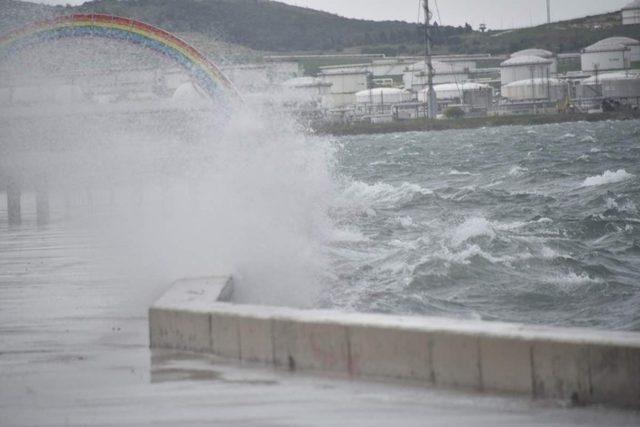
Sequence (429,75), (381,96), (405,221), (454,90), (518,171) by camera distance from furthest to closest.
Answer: (454,90) → (381,96) → (429,75) → (518,171) → (405,221)

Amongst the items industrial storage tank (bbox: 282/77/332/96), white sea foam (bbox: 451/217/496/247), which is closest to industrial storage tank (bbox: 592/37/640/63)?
industrial storage tank (bbox: 282/77/332/96)

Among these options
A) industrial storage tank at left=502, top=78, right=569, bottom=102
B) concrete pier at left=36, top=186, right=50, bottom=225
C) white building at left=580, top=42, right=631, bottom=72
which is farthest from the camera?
white building at left=580, top=42, right=631, bottom=72

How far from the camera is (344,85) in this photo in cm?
17825

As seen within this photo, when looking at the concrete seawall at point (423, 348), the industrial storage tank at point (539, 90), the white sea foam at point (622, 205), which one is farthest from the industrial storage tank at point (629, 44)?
the concrete seawall at point (423, 348)

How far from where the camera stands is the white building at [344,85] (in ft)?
578

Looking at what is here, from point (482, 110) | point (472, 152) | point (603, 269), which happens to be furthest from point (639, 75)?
point (603, 269)

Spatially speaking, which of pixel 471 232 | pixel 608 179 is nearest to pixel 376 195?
pixel 608 179

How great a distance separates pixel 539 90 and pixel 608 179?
123041 millimetres

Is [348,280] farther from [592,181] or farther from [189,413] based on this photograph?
[592,181]

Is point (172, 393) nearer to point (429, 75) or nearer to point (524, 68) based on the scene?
point (429, 75)

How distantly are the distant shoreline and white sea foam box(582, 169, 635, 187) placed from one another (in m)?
96.5

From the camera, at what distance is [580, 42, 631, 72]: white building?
168 meters

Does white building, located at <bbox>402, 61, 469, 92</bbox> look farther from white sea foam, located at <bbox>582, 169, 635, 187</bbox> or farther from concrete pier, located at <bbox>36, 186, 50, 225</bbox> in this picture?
concrete pier, located at <bbox>36, 186, 50, 225</bbox>

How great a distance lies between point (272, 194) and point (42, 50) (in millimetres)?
19763
